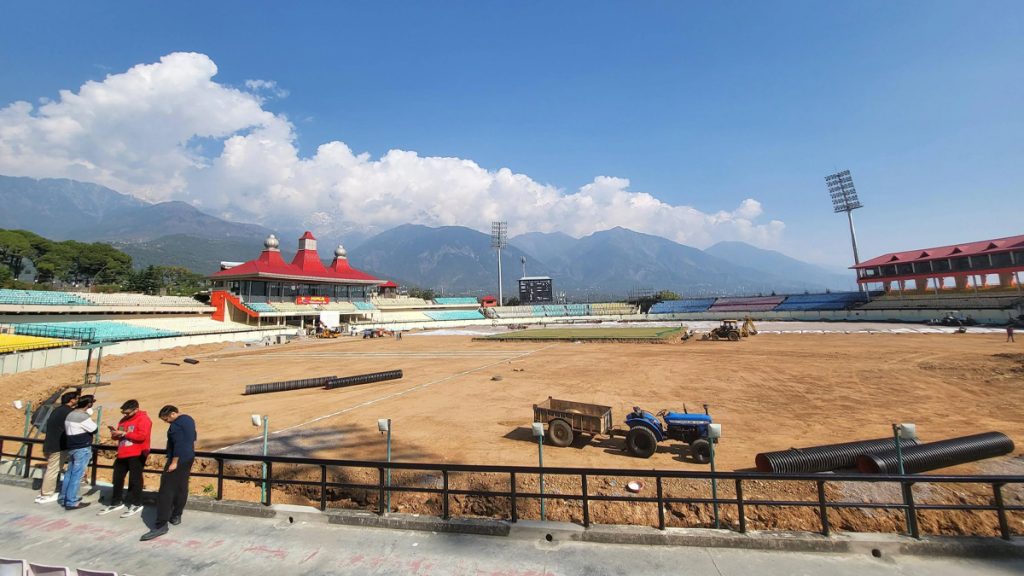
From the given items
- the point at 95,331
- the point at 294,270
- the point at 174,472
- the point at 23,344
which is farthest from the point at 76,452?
the point at 294,270

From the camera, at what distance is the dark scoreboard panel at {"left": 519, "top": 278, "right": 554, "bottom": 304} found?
116000 millimetres

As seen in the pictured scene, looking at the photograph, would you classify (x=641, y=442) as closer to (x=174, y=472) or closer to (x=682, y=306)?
(x=174, y=472)

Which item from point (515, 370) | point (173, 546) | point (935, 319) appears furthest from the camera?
point (935, 319)

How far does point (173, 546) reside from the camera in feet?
19.4

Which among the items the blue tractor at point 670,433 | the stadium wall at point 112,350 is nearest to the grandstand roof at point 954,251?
the blue tractor at point 670,433

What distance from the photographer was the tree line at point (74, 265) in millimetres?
81188

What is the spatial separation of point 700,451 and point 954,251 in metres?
82.8

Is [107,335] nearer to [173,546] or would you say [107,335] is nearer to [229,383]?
[229,383]

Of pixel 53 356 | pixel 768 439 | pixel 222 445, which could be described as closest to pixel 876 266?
pixel 768 439

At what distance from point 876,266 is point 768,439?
82169 millimetres

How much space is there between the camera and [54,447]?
285 inches

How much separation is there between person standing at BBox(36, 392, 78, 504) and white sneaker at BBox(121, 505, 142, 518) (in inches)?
66.2

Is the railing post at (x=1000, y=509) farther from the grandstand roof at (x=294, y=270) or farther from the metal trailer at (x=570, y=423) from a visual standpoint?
the grandstand roof at (x=294, y=270)

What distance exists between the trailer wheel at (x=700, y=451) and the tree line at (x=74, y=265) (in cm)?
9455
